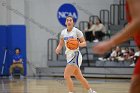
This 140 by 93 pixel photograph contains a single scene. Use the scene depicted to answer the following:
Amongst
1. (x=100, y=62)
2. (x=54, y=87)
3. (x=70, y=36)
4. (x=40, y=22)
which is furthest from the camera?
(x=40, y=22)

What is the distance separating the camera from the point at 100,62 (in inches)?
755

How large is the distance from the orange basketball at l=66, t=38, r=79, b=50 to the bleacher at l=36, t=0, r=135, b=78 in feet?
29.2

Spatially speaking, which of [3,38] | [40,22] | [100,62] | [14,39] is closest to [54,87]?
[100,62]

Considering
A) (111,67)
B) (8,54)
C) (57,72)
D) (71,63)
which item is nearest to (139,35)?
(71,63)

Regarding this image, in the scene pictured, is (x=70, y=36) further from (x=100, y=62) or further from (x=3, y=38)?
(x=3, y=38)

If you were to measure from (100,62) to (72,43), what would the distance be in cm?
955

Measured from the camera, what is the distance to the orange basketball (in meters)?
9.78

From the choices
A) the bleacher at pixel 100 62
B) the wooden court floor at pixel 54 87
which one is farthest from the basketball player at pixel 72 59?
the bleacher at pixel 100 62

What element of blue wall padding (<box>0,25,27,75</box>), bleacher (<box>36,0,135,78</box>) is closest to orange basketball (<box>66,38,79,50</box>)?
bleacher (<box>36,0,135,78</box>)

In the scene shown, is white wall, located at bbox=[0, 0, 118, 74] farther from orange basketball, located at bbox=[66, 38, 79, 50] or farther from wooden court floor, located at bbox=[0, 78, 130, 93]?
orange basketball, located at bbox=[66, 38, 79, 50]

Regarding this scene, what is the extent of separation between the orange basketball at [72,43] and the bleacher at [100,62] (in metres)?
8.91

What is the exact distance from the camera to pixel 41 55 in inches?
861

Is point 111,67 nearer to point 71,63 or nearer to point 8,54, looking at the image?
point 8,54

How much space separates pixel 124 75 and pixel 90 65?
6.81 feet
